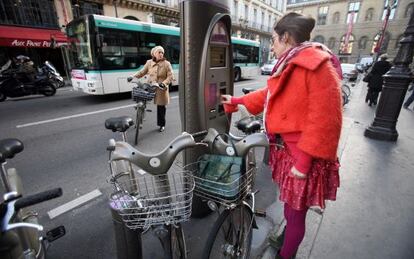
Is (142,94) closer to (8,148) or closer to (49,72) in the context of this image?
(8,148)

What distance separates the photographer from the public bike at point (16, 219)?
3.01 ft

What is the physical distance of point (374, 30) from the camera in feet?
127

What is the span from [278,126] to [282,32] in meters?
0.60

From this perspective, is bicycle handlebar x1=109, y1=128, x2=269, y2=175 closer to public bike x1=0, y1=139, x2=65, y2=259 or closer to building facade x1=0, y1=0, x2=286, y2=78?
public bike x1=0, y1=139, x2=65, y2=259

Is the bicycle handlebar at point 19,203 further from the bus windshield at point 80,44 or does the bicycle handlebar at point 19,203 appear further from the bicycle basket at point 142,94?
the bus windshield at point 80,44

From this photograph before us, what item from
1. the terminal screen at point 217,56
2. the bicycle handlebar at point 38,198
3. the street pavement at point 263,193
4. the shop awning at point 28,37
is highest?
the shop awning at point 28,37

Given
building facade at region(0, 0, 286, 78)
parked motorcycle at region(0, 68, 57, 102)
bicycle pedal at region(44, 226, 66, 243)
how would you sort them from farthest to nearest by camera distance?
1. building facade at region(0, 0, 286, 78)
2. parked motorcycle at region(0, 68, 57, 102)
3. bicycle pedal at region(44, 226, 66, 243)

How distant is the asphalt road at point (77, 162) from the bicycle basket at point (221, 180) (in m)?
1.04

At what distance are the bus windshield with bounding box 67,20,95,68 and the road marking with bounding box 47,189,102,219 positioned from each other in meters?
6.26

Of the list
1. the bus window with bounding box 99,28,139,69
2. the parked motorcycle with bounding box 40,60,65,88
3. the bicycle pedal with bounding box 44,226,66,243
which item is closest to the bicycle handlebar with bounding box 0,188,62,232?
the bicycle pedal with bounding box 44,226,66,243

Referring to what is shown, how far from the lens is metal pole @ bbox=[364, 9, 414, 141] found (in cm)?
444

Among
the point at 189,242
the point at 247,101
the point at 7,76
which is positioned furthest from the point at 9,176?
the point at 7,76

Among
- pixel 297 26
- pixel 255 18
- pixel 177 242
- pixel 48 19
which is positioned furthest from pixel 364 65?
pixel 177 242

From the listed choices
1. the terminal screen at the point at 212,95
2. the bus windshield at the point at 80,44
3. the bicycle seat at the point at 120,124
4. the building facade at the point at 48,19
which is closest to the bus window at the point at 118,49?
the bus windshield at the point at 80,44
